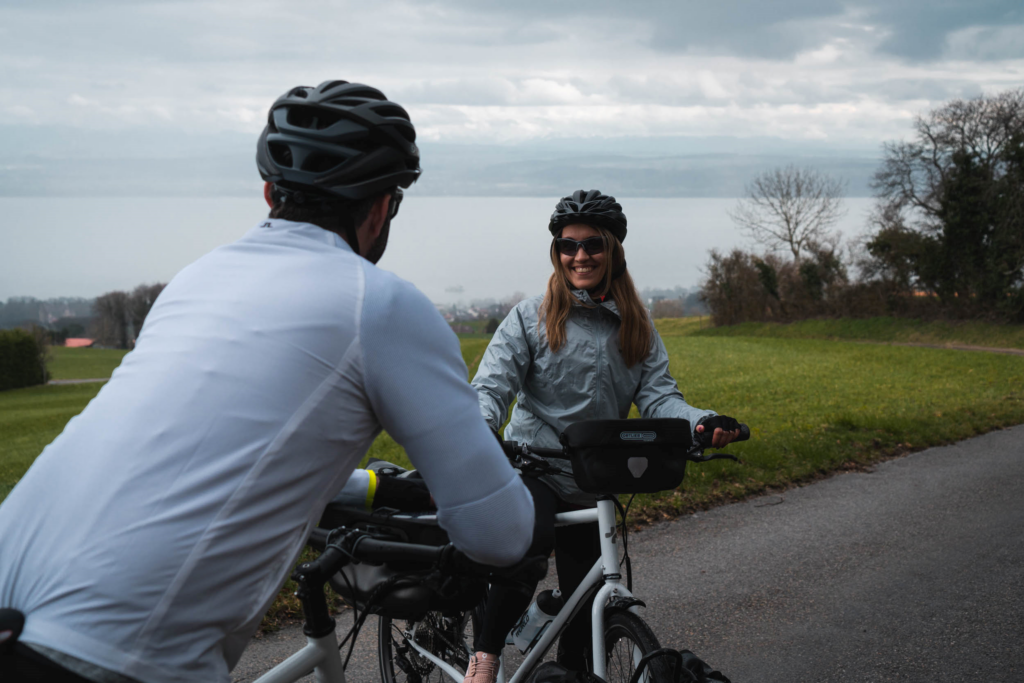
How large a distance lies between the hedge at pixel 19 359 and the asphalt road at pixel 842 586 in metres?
57.6

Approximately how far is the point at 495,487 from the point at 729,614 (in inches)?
152

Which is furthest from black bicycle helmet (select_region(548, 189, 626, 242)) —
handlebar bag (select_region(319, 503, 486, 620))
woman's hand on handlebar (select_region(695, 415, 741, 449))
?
handlebar bag (select_region(319, 503, 486, 620))

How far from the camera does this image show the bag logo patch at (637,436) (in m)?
2.47

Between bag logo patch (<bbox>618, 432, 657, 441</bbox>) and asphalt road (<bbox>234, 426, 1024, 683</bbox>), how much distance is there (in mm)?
2230

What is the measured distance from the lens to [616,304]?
344 cm

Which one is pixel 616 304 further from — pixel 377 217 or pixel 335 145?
pixel 335 145

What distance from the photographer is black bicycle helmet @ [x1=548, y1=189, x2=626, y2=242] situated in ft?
11.4

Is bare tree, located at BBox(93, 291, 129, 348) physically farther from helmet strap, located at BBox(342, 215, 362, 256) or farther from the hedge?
helmet strap, located at BBox(342, 215, 362, 256)

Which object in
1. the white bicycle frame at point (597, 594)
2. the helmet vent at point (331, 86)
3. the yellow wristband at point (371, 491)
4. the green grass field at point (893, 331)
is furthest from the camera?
the green grass field at point (893, 331)

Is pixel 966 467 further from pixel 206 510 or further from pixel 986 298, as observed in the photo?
pixel 986 298

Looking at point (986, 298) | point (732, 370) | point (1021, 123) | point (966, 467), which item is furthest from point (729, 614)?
point (1021, 123)

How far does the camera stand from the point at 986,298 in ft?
113

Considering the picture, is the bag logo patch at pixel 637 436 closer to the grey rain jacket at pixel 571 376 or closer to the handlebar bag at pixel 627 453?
the handlebar bag at pixel 627 453


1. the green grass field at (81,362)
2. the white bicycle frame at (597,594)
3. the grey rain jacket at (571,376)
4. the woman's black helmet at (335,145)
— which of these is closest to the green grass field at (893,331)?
the grey rain jacket at (571,376)
